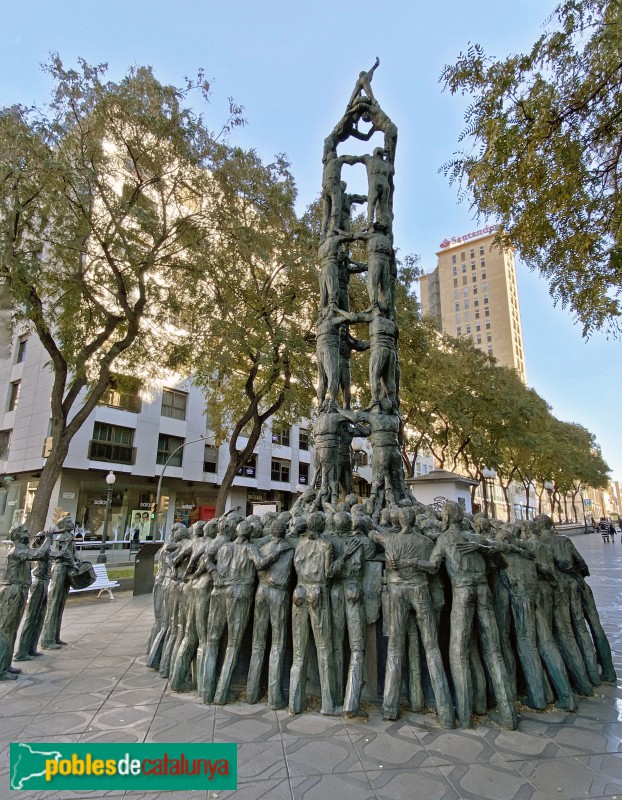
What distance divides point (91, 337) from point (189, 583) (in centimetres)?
1079

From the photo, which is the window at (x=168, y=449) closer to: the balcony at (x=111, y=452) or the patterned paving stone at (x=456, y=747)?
the balcony at (x=111, y=452)

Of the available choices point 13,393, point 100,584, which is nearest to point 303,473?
point 13,393

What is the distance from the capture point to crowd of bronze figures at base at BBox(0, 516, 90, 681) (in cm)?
577

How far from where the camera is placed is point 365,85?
923cm

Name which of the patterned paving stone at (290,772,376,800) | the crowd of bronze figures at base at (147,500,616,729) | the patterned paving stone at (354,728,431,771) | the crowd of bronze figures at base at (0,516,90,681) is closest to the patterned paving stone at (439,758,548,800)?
the patterned paving stone at (354,728,431,771)

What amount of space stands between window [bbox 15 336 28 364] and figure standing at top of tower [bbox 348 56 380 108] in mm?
22880

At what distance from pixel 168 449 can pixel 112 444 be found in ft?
11.0

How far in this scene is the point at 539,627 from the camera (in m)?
4.87

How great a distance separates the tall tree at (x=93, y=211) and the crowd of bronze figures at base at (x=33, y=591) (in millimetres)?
3651

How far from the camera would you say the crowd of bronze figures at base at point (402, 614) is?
14.7 ft

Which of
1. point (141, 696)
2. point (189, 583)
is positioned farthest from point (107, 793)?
point (189, 583)

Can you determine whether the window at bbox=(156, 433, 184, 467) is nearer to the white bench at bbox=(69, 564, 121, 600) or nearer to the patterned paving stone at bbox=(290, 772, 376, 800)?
the white bench at bbox=(69, 564, 121, 600)

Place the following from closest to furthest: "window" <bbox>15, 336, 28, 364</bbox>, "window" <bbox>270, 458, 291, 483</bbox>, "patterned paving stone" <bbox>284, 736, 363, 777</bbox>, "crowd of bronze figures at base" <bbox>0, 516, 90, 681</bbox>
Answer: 1. "patterned paving stone" <bbox>284, 736, 363, 777</bbox>
2. "crowd of bronze figures at base" <bbox>0, 516, 90, 681</bbox>
3. "window" <bbox>15, 336, 28, 364</bbox>
4. "window" <bbox>270, 458, 291, 483</bbox>

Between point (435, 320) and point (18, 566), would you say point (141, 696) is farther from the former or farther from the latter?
point (435, 320)
